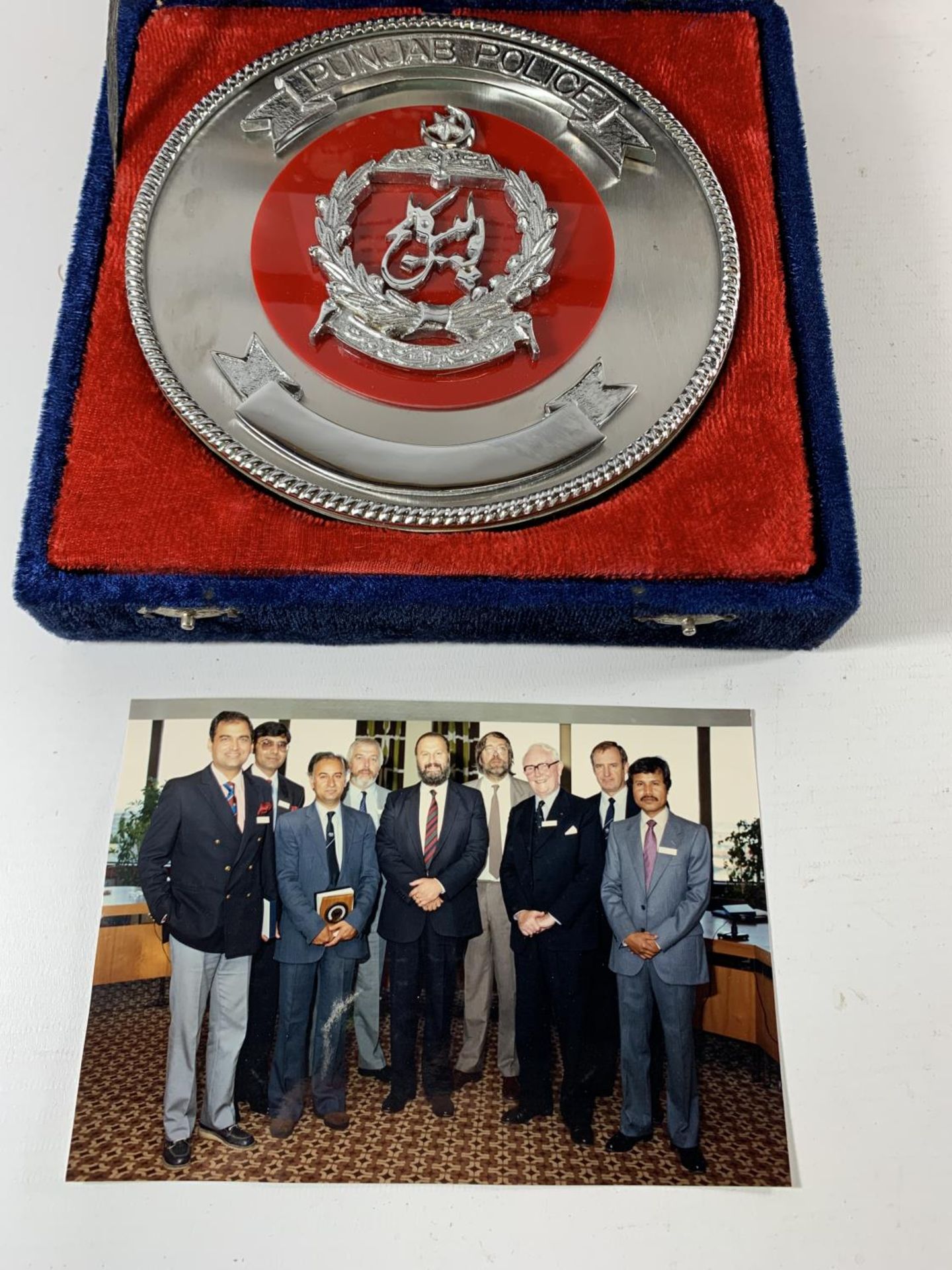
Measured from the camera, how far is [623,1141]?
33.6 inches

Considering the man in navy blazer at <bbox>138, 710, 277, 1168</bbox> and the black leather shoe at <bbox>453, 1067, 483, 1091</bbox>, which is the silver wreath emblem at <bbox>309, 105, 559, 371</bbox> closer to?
the man in navy blazer at <bbox>138, 710, 277, 1168</bbox>

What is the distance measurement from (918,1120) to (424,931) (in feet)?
1.46

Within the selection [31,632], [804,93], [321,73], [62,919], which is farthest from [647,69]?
[62,919]

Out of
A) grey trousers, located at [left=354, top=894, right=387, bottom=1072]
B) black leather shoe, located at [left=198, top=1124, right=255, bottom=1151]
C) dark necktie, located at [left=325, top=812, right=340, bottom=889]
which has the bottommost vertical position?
black leather shoe, located at [left=198, top=1124, right=255, bottom=1151]

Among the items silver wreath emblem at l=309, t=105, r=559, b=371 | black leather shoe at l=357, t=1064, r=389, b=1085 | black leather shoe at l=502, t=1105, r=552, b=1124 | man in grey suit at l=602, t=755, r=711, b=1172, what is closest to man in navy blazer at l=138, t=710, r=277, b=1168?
black leather shoe at l=357, t=1064, r=389, b=1085

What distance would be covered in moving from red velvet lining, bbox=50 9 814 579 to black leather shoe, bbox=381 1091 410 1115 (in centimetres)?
45

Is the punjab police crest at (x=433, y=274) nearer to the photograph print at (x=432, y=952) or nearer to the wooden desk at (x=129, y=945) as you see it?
the photograph print at (x=432, y=952)

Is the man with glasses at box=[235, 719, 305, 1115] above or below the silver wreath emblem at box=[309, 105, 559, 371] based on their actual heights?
below

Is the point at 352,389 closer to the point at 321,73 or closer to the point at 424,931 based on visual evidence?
the point at 321,73

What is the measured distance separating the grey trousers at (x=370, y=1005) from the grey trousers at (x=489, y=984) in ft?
0.24

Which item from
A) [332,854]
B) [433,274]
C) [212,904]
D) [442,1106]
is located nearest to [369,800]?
[332,854]

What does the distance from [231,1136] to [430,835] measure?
0.30 m

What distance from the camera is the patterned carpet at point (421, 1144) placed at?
843 mm

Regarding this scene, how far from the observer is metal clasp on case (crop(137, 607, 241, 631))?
94 centimetres
